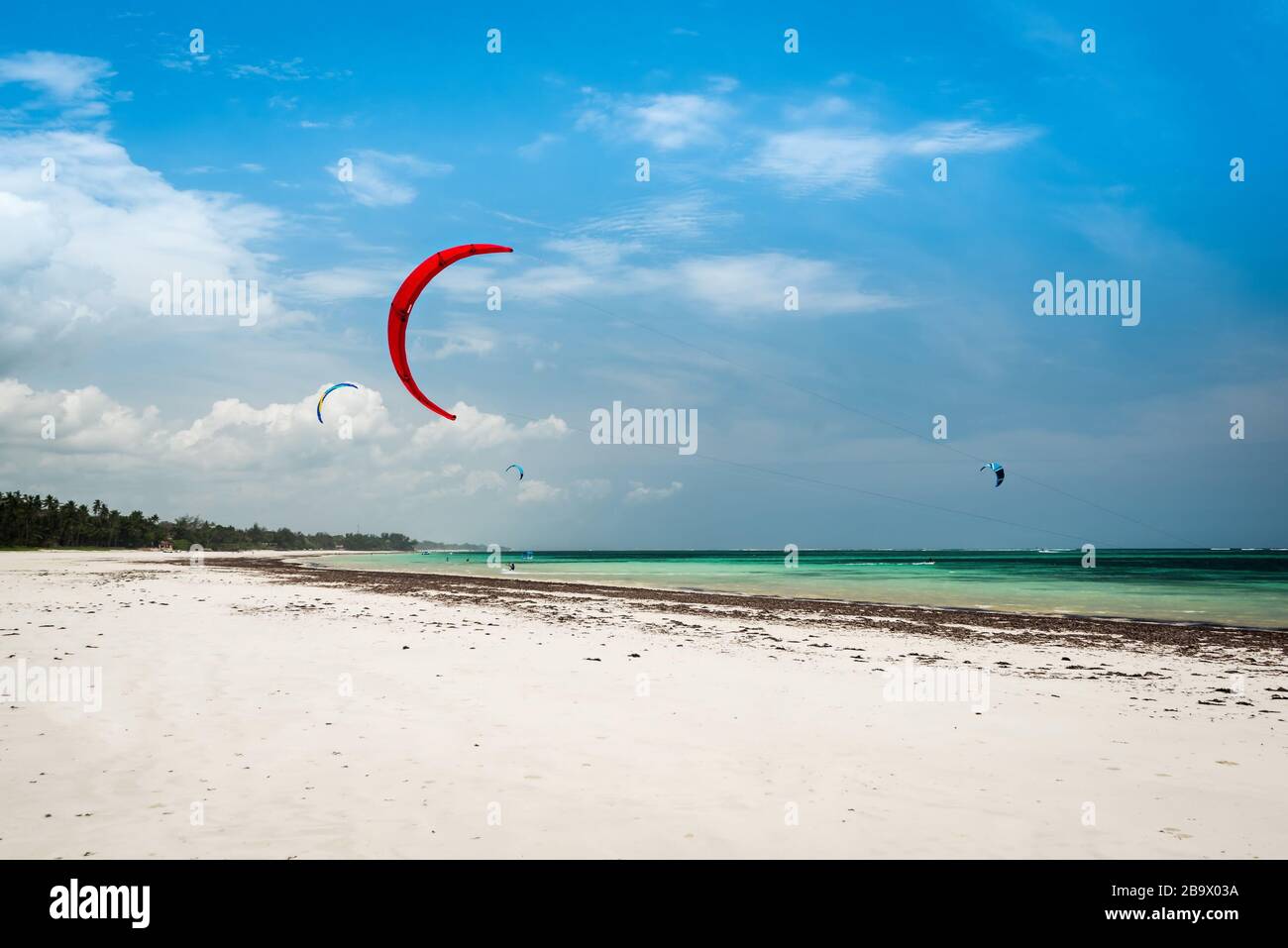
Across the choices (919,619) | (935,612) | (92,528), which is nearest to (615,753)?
(919,619)

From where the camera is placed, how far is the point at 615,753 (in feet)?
22.2

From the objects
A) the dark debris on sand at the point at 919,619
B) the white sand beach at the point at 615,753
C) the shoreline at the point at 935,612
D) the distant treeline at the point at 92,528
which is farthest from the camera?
the distant treeline at the point at 92,528

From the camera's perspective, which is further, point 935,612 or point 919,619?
point 935,612

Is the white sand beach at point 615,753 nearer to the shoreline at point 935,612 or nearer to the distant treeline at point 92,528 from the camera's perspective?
the shoreline at point 935,612

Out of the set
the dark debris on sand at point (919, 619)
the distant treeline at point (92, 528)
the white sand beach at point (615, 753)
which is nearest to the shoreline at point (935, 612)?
the dark debris on sand at point (919, 619)

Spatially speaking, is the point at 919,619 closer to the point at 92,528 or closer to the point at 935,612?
the point at 935,612

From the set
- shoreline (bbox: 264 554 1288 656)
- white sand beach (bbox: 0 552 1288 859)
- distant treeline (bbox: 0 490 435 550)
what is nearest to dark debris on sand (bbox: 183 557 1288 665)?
shoreline (bbox: 264 554 1288 656)

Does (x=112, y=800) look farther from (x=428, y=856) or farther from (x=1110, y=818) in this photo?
(x=1110, y=818)

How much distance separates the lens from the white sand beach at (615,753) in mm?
4926

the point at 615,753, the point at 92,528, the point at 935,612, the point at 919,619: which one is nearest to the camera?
the point at 615,753

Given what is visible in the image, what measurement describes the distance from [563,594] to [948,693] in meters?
20.3

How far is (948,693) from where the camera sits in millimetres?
9930

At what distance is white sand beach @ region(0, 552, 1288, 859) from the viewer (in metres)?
4.93
